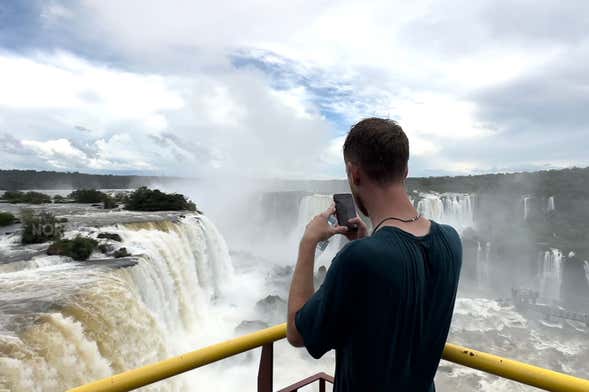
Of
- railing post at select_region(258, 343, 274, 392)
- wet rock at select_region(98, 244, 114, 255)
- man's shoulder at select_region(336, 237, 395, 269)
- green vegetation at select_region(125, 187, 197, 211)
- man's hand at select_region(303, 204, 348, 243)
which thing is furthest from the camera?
green vegetation at select_region(125, 187, 197, 211)

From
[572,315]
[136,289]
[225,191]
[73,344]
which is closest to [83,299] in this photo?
[73,344]

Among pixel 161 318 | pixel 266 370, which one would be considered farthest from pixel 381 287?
pixel 161 318

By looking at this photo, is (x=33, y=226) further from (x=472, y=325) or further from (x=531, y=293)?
(x=531, y=293)

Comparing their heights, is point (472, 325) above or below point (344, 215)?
below

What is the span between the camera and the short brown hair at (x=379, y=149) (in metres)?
1.05

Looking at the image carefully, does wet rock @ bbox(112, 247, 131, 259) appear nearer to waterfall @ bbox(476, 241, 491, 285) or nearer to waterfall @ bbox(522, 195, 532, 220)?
waterfall @ bbox(476, 241, 491, 285)

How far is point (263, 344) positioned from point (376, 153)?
1.04 meters

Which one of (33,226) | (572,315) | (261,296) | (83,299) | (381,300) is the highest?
(381,300)

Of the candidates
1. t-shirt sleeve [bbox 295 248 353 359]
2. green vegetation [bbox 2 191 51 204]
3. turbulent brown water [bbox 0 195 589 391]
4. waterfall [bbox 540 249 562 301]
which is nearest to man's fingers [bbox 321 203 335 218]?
t-shirt sleeve [bbox 295 248 353 359]

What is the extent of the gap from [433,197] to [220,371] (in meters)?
27.1

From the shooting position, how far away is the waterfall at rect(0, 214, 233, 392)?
5707 mm

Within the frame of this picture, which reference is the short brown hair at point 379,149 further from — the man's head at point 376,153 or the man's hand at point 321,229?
the man's hand at point 321,229

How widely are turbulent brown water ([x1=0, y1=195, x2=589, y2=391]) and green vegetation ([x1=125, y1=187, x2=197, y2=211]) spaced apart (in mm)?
5512

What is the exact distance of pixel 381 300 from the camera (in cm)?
96
